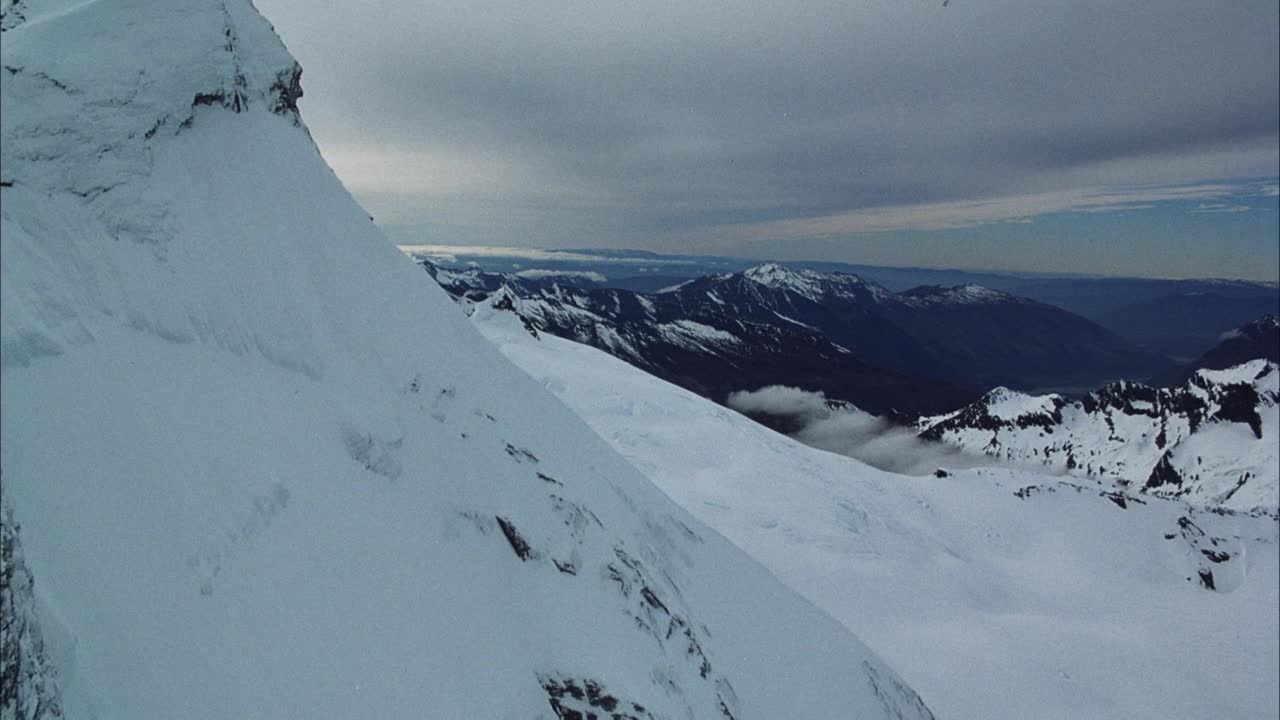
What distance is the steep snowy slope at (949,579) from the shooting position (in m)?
39.7

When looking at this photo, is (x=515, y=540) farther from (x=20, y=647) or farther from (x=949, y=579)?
(x=949, y=579)

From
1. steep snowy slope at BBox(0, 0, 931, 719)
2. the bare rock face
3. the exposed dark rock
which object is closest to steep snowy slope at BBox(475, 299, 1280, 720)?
steep snowy slope at BBox(0, 0, 931, 719)

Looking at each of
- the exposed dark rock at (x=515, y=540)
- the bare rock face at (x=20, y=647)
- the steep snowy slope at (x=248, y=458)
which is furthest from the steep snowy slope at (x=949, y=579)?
the bare rock face at (x=20, y=647)

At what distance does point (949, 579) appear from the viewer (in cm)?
5372

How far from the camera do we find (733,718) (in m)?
16.1

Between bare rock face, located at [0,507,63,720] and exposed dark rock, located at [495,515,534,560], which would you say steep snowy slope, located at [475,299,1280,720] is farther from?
bare rock face, located at [0,507,63,720]

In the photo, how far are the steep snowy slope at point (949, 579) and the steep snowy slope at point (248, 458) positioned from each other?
23840 millimetres

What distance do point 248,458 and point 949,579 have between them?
61.4 metres

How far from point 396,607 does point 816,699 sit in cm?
1604

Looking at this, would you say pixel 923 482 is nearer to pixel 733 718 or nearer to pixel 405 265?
pixel 733 718

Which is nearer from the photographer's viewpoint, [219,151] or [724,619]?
[219,151]

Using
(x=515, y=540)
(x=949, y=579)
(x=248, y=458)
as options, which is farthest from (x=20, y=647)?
(x=949, y=579)

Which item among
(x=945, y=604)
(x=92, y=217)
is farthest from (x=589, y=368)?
(x=92, y=217)

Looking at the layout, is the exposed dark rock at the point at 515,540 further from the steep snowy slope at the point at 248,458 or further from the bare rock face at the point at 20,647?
the bare rock face at the point at 20,647
